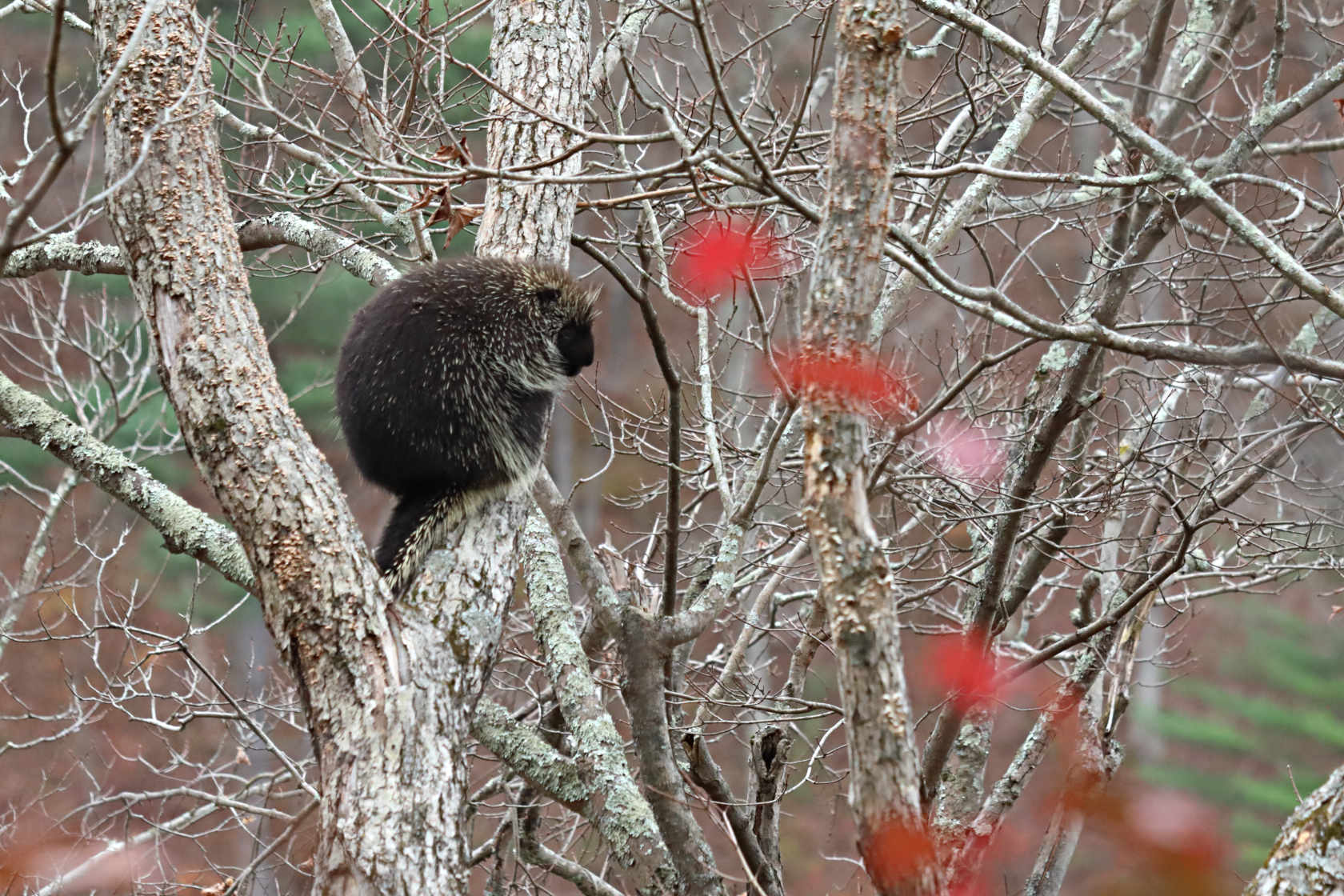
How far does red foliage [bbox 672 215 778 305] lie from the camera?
127 inches

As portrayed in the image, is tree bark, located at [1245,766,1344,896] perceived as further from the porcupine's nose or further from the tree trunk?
the porcupine's nose

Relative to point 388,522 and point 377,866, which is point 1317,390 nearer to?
point 388,522

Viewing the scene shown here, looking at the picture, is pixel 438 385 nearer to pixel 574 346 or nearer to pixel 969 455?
pixel 574 346

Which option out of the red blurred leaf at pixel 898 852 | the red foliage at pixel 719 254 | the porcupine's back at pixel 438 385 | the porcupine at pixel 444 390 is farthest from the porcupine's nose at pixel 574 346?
the red blurred leaf at pixel 898 852

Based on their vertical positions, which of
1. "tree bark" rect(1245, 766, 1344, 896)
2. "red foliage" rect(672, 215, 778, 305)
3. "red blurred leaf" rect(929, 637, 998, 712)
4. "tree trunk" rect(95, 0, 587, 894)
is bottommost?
"tree trunk" rect(95, 0, 587, 894)

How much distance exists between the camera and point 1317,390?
4656mm

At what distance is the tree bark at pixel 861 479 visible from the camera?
1.72 meters

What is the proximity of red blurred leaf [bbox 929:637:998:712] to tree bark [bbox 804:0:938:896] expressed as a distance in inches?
58.3

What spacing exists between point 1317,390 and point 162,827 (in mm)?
5238

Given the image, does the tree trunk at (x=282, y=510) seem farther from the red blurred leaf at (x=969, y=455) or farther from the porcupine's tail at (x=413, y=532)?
the red blurred leaf at (x=969, y=455)

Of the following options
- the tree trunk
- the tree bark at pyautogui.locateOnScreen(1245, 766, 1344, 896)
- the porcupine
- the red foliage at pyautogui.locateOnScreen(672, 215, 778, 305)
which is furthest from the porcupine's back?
the tree bark at pyautogui.locateOnScreen(1245, 766, 1344, 896)

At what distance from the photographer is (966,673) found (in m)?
3.27

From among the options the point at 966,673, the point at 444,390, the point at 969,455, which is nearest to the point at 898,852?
the point at 966,673

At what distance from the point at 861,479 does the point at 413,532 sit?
1.84 meters
